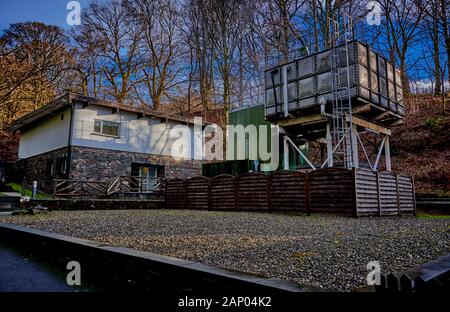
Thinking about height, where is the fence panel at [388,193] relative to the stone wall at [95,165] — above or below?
below

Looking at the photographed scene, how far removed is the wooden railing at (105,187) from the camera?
57.4 feet

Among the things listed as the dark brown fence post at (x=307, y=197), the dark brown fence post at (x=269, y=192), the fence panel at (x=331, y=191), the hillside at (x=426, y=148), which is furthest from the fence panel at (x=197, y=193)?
the hillside at (x=426, y=148)

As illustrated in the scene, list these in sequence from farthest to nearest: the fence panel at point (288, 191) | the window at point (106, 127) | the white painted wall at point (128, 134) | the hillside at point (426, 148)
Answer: the window at point (106, 127) → the white painted wall at point (128, 134) → the hillside at point (426, 148) → the fence panel at point (288, 191)

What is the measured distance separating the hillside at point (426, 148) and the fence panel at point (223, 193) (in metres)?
9.15

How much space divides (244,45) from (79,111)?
1345 centimetres

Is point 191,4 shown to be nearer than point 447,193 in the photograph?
No

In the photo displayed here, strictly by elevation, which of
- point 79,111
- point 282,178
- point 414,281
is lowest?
point 414,281

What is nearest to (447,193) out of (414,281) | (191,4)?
(414,281)

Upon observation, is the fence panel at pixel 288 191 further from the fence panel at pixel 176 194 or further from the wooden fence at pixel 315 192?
the fence panel at pixel 176 194

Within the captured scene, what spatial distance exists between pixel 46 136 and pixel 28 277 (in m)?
20.6

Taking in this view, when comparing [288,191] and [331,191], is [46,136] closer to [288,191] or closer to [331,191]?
[288,191]

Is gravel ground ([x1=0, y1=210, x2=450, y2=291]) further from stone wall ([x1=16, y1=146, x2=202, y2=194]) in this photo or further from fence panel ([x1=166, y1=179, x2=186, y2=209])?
stone wall ([x1=16, y1=146, x2=202, y2=194])
